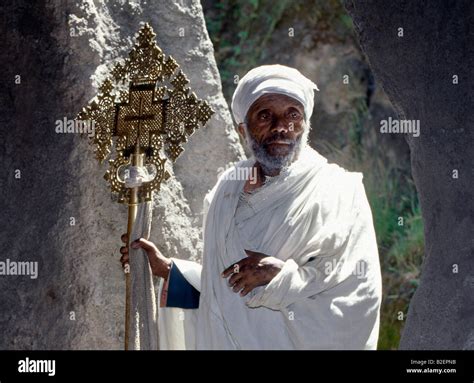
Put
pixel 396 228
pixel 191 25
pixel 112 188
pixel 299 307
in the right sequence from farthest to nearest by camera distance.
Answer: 1. pixel 396 228
2. pixel 191 25
3. pixel 112 188
4. pixel 299 307

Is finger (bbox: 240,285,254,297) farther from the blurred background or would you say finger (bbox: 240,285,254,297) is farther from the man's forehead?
the blurred background

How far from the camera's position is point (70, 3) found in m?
6.88

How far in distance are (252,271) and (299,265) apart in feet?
0.68

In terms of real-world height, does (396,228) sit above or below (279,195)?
above

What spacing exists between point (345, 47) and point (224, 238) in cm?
545

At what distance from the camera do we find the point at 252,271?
6.25m

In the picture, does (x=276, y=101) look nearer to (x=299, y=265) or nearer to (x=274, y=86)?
(x=274, y=86)

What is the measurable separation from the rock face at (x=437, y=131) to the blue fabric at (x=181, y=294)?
45.8 inches

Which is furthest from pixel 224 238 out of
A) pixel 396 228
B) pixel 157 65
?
pixel 396 228

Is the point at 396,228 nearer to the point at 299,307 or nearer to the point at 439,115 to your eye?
the point at 439,115

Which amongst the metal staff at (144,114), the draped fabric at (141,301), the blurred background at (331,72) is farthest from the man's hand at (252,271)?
the blurred background at (331,72)

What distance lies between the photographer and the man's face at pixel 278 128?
21.0ft

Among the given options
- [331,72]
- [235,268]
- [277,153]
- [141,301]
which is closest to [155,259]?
[141,301]

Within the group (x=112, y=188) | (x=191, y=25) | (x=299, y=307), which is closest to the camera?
(x=299, y=307)
